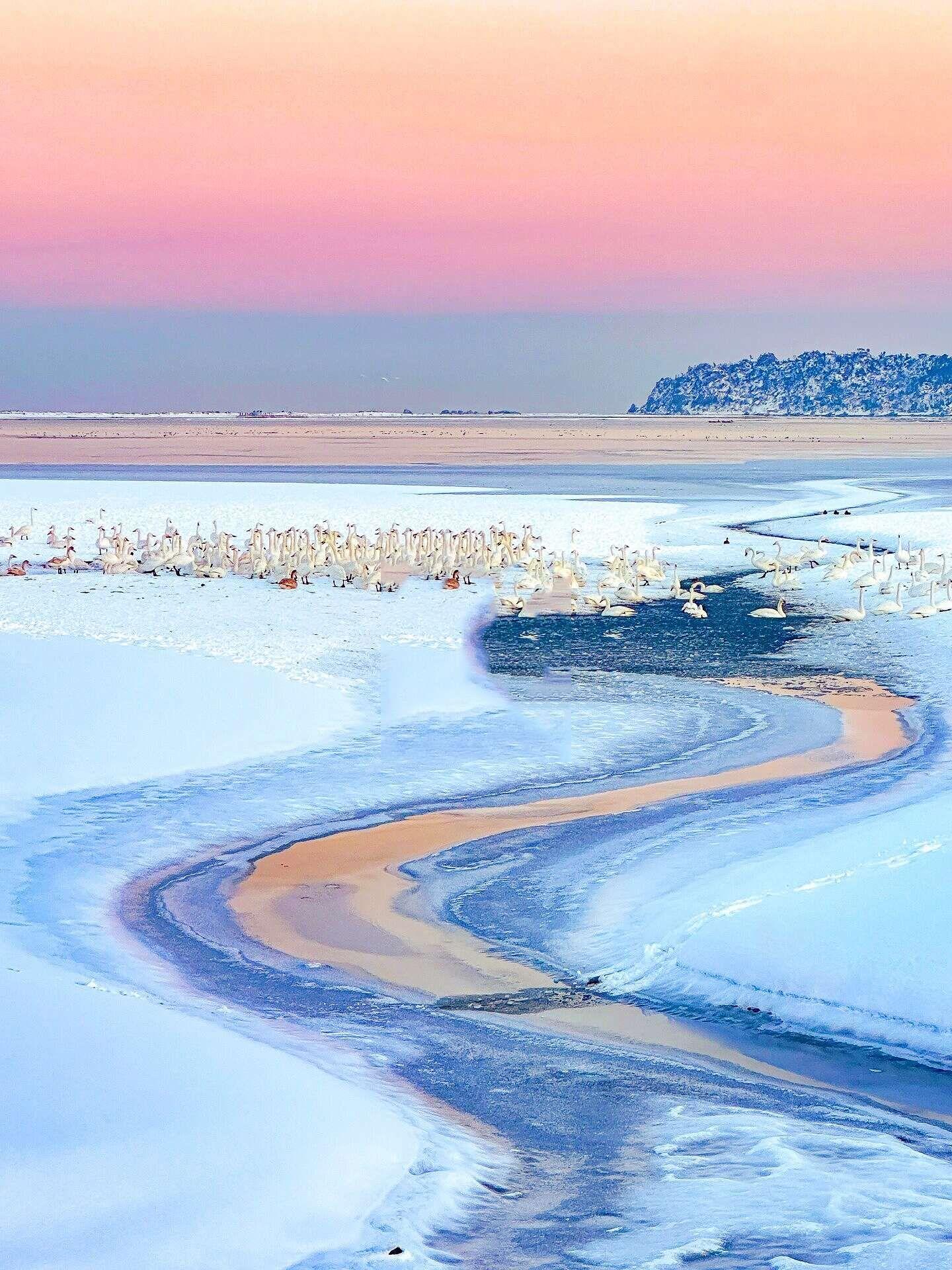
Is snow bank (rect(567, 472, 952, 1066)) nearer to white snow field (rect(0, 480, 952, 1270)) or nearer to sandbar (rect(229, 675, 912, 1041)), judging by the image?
white snow field (rect(0, 480, 952, 1270))

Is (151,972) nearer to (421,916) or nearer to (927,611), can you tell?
(421,916)

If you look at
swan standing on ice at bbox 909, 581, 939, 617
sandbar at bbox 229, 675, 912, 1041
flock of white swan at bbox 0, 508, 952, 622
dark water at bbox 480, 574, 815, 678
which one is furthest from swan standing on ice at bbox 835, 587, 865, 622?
sandbar at bbox 229, 675, 912, 1041

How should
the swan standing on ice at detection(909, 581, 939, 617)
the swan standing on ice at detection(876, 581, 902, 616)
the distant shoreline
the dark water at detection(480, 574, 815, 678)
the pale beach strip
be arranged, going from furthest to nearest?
the distant shoreline
the swan standing on ice at detection(876, 581, 902, 616)
the swan standing on ice at detection(909, 581, 939, 617)
the dark water at detection(480, 574, 815, 678)
the pale beach strip

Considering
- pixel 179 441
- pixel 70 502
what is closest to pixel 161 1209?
pixel 70 502

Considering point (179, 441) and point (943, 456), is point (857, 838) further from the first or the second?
point (179, 441)

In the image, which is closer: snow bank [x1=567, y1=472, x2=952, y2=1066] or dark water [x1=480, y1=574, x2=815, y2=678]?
snow bank [x1=567, y1=472, x2=952, y2=1066]

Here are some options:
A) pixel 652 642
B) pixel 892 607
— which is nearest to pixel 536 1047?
pixel 652 642

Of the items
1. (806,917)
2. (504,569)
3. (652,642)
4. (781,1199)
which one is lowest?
(781,1199)
